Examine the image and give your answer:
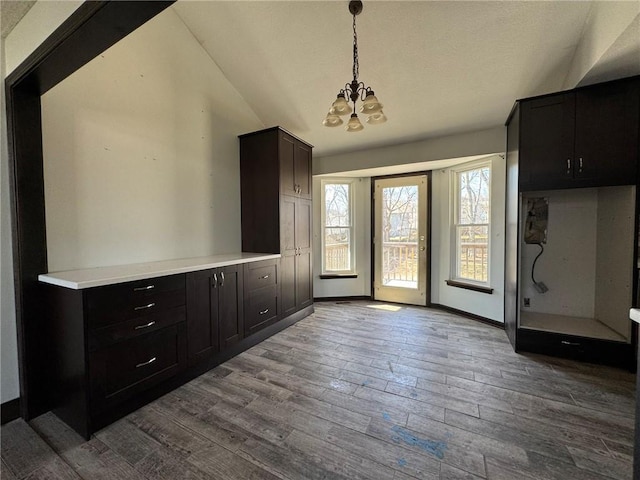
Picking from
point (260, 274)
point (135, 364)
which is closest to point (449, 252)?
point (260, 274)

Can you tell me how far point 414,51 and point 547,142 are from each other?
59.2 inches

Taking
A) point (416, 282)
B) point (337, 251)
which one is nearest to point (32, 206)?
point (337, 251)

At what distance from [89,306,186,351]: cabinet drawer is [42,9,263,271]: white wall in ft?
2.36

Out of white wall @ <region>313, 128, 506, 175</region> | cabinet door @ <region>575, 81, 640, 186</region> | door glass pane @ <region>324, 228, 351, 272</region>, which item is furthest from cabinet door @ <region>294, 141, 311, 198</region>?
cabinet door @ <region>575, 81, 640, 186</region>

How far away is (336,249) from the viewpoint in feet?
15.3

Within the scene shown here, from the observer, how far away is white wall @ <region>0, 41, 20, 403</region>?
1.71m

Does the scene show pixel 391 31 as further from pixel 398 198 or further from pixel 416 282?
pixel 416 282

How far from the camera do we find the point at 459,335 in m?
3.09

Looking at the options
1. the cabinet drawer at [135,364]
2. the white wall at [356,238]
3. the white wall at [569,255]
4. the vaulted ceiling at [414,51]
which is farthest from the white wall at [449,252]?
the cabinet drawer at [135,364]

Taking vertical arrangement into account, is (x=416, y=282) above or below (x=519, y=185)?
below

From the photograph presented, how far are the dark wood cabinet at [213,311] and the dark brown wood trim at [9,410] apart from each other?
41.7 inches

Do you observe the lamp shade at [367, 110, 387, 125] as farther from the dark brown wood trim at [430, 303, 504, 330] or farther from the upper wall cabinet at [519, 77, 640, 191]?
the dark brown wood trim at [430, 303, 504, 330]

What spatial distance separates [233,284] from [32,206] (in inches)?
59.2

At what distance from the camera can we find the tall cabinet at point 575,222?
227cm
